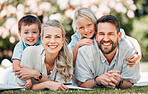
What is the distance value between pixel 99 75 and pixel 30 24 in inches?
57.9

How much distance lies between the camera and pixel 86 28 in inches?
173

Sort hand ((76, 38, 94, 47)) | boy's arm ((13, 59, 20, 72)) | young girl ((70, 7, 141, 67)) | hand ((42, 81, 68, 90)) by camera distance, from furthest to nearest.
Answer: young girl ((70, 7, 141, 67)) < hand ((76, 38, 94, 47)) < boy's arm ((13, 59, 20, 72)) < hand ((42, 81, 68, 90))

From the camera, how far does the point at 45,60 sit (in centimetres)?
391

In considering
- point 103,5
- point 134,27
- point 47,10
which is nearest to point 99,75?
point 103,5

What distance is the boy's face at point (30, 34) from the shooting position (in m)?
4.41

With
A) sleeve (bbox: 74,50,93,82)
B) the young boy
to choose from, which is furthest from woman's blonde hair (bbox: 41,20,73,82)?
the young boy

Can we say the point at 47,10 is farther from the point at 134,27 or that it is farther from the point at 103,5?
the point at 134,27

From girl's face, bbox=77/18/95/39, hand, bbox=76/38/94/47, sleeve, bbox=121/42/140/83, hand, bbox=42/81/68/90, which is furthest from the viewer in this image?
girl's face, bbox=77/18/95/39

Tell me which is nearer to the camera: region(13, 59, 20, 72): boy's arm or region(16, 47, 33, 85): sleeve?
region(16, 47, 33, 85): sleeve

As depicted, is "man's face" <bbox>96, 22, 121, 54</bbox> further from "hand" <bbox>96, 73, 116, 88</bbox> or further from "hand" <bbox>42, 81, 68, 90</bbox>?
"hand" <bbox>42, 81, 68, 90</bbox>

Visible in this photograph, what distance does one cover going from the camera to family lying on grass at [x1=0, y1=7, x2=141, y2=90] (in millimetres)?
3762

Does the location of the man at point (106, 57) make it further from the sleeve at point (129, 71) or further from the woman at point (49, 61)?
the woman at point (49, 61)

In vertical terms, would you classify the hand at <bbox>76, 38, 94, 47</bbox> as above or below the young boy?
below

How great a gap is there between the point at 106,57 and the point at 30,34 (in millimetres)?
1348
